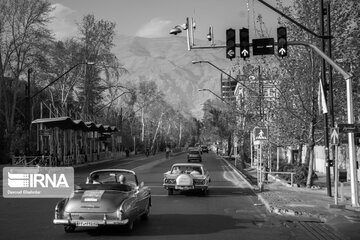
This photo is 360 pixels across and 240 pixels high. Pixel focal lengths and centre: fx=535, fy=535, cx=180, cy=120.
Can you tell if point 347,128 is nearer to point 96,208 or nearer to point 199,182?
point 199,182


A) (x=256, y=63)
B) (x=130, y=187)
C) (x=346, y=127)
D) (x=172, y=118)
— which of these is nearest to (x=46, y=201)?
(x=130, y=187)

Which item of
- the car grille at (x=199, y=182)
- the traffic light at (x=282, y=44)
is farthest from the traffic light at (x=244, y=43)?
the car grille at (x=199, y=182)

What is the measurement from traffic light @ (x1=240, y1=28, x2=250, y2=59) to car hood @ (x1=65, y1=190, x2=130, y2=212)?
25.6 feet

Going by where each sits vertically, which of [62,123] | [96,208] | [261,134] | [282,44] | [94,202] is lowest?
[96,208]

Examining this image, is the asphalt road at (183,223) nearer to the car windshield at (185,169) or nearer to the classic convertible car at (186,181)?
the classic convertible car at (186,181)

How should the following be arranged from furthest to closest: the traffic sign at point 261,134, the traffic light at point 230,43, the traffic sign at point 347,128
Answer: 1. the traffic sign at point 261,134
2. the traffic light at point 230,43
3. the traffic sign at point 347,128

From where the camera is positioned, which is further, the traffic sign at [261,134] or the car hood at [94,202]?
the traffic sign at [261,134]

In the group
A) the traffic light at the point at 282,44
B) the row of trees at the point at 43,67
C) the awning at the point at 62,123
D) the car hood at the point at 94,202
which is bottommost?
the car hood at the point at 94,202

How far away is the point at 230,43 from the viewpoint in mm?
17734

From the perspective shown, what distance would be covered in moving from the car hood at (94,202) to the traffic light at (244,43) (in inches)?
307

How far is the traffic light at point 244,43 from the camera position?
699 inches

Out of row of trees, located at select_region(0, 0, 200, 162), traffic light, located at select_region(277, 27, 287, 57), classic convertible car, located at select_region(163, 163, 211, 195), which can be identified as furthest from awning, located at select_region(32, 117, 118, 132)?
traffic light, located at select_region(277, 27, 287, 57)

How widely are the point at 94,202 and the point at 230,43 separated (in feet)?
27.5

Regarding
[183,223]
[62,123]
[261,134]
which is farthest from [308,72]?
[62,123]
